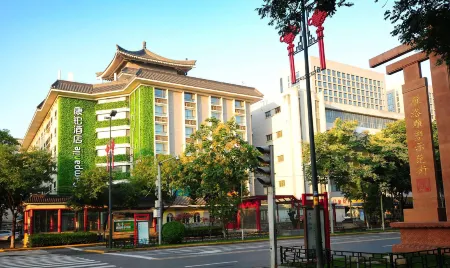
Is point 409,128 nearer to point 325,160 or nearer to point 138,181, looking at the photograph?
point 325,160

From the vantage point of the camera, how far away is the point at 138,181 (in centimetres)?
4616

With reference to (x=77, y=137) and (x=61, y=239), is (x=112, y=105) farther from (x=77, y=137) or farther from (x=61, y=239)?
(x=61, y=239)

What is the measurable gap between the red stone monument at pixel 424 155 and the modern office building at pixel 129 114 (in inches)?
1602

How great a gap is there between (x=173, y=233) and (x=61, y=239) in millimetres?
11751

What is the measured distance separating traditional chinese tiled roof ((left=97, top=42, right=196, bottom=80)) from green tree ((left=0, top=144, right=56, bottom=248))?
26.7m

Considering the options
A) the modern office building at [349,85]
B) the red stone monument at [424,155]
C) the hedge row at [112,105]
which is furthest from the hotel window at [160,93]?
the modern office building at [349,85]

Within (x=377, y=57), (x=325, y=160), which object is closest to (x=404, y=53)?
(x=377, y=57)

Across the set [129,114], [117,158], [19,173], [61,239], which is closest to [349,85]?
[129,114]

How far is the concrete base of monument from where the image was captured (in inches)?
673

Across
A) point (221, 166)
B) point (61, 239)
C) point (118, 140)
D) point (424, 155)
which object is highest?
point (118, 140)

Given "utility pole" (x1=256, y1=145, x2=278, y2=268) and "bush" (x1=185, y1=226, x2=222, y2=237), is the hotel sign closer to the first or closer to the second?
"bush" (x1=185, y1=226, x2=222, y2=237)

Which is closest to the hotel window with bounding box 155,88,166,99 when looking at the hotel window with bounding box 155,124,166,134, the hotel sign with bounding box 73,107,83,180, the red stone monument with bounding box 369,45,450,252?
the hotel window with bounding box 155,124,166,134

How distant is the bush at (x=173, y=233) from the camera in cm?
3250

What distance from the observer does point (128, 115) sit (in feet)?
202
